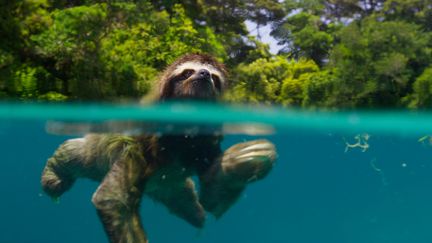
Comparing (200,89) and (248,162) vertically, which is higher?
(200,89)

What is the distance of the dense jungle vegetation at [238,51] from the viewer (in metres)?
15.1

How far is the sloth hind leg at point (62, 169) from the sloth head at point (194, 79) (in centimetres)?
147

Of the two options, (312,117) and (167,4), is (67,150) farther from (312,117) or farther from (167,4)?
(167,4)

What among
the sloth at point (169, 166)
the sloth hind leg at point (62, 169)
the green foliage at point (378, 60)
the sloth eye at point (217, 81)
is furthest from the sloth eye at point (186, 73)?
the green foliage at point (378, 60)

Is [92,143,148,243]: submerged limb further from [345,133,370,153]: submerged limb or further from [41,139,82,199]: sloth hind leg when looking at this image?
[345,133,370,153]: submerged limb

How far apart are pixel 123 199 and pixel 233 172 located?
1216mm

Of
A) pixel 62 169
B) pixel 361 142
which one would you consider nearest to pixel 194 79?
pixel 62 169

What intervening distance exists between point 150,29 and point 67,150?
383 inches

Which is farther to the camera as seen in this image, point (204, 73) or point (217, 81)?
point (217, 81)

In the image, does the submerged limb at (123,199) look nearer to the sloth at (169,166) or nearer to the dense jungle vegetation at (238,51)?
the sloth at (169,166)

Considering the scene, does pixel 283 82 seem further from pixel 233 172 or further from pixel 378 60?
pixel 233 172

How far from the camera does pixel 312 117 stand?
13.0 metres

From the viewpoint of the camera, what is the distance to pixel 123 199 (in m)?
5.62

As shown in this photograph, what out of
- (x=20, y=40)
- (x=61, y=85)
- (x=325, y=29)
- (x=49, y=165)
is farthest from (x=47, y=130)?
(x=325, y=29)
